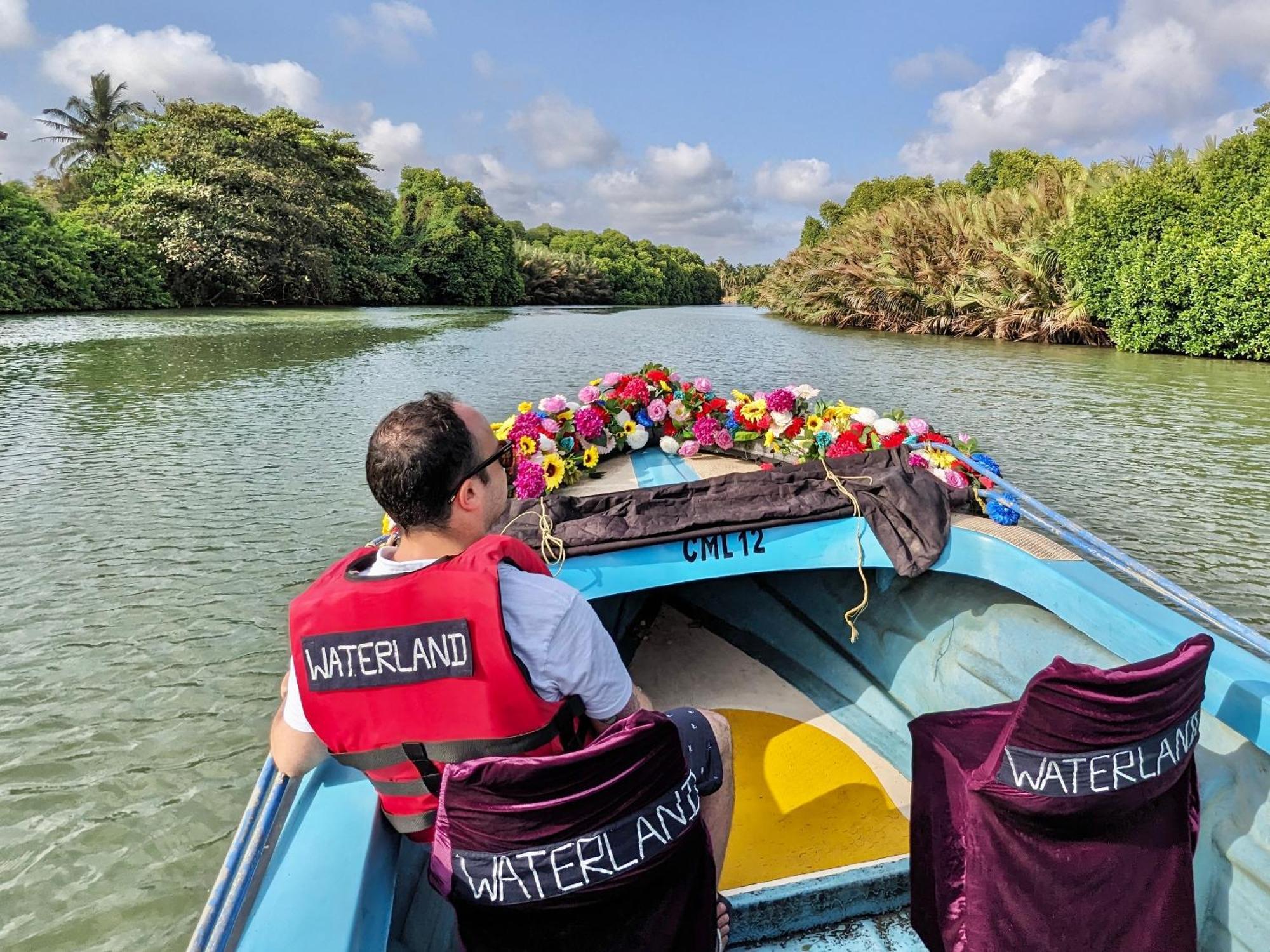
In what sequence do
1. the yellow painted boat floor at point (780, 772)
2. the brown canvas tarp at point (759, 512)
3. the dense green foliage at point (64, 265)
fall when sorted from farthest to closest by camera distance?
the dense green foliage at point (64, 265) → the brown canvas tarp at point (759, 512) → the yellow painted boat floor at point (780, 772)

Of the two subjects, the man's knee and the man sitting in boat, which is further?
the man's knee

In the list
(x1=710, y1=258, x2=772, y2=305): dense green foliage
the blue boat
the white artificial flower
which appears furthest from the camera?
(x1=710, y1=258, x2=772, y2=305): dense green foliage

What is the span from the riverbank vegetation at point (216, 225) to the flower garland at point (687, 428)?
80.6 ft

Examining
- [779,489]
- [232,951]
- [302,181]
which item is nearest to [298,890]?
[232,951]

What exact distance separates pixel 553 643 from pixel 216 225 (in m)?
31.0

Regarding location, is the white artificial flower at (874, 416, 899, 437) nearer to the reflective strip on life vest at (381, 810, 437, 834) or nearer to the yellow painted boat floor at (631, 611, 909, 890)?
the yellow painted boat floor at (631, 611, 909, 890)

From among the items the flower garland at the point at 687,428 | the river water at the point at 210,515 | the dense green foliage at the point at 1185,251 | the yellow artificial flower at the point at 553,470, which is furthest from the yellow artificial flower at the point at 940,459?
the dense green foliage at the point at 1185,251

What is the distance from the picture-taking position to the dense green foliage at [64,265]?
21.5 meters

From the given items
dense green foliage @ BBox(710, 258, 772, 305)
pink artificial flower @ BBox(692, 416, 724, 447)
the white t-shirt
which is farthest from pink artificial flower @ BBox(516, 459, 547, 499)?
dense green foliage @ BBox(710, 258, 772, 305)

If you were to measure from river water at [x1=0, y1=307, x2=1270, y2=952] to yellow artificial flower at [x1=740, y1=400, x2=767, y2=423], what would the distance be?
2.70 metres

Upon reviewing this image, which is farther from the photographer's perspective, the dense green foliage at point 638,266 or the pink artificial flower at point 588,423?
the dense green foliage at point 638,266

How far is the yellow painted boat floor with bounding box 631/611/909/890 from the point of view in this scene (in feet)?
7.47

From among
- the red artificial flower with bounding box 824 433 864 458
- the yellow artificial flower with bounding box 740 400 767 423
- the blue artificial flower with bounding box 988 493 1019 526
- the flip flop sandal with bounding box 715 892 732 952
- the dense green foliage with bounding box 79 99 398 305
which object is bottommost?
the flip flop sandal with bounding box 715 892 732 952

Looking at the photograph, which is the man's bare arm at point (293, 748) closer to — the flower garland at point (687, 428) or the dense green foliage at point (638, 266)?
the flower garland at point (687, 428)
